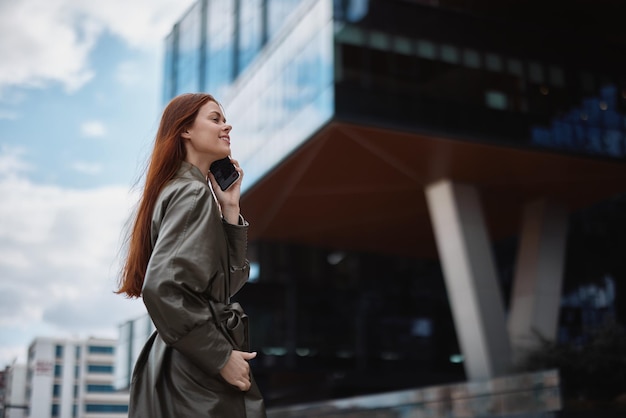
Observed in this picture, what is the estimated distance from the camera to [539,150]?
27.3m

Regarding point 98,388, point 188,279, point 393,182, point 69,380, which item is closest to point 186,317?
point 188,279

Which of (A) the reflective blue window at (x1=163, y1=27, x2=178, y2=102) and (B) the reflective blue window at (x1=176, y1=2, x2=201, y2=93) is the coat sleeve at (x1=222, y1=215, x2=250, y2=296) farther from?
(A) the reflective blue window at (x1=163, y1=27, x2=178, y2=102)

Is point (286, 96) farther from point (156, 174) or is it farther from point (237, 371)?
point (237, 371)

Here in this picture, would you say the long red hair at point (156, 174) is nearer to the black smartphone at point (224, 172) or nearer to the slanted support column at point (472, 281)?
the black smartphone at point (224, 172)

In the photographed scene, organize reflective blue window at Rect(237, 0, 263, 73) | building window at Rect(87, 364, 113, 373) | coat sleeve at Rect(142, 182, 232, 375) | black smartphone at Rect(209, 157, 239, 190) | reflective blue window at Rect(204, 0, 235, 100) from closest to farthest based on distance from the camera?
coat sleeve at Rect(142, 182, 232, 375) < black smartphone at Rect(209, 157, 239, 190) < reflective blue window at Rect(237, 0, 263, 73) < reflective blue window at Rect(204, 0, 235, 100) < building window at Rect(87, 364, 113, 373)

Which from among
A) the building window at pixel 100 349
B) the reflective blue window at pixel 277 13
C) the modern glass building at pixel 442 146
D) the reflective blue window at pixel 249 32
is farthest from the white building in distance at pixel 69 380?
the reflective blue window at pixel 277 13

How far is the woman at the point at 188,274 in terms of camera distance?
10.3 ft

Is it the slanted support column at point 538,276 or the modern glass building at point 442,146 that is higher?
the modern glass building at point 442,146

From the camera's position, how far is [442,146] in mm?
26812

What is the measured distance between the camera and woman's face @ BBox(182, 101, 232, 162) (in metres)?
3.63

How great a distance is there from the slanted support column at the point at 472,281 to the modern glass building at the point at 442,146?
5 centimetres

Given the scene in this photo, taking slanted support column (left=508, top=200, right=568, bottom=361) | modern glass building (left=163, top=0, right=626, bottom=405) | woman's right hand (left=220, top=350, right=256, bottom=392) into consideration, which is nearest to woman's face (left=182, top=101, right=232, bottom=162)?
woman's right hand (left=220, top=350, right=256, bottom=392)

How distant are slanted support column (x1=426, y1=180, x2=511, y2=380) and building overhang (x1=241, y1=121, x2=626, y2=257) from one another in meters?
0.92

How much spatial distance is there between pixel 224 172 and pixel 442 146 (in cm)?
2344
